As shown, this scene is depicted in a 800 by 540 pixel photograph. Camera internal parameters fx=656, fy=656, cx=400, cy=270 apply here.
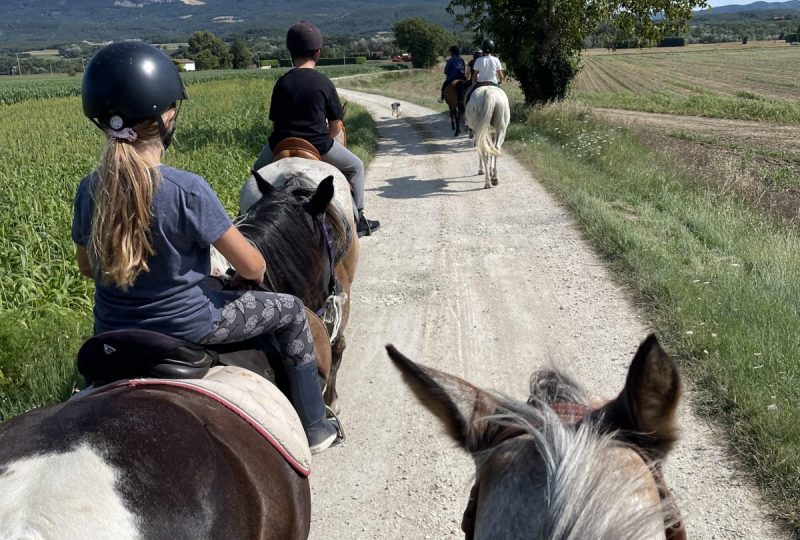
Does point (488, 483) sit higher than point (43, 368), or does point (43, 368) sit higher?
point (488, 483)

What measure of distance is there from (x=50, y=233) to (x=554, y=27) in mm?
15194

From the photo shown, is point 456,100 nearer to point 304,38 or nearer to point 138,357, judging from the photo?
point 304,38

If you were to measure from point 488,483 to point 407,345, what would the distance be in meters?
4.10

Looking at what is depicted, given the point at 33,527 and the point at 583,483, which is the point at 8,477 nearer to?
the point at 33,527

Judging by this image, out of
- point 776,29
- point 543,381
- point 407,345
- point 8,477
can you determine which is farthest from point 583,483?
point 776,29

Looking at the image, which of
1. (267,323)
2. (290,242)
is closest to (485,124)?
(290,242)

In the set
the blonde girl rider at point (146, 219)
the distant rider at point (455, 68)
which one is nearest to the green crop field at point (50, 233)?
the blonde girl rider at point (146, 219)

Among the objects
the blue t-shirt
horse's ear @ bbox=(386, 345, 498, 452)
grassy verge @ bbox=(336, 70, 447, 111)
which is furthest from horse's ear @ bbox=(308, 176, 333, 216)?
grassy verge @ bbox=(336, 70, 447, 111)

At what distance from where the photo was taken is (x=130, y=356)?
2330 millimetres

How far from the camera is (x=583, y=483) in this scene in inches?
50.9

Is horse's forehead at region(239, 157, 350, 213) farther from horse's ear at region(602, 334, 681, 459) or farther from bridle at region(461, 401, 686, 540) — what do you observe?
horse's ear at region(602, 334, 681, 459)

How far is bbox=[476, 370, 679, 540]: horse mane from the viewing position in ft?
4.10

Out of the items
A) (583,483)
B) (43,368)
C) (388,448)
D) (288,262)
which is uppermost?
(583,483)

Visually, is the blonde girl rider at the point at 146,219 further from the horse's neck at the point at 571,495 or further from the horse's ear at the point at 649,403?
the horse's ear at the point at 649,403
